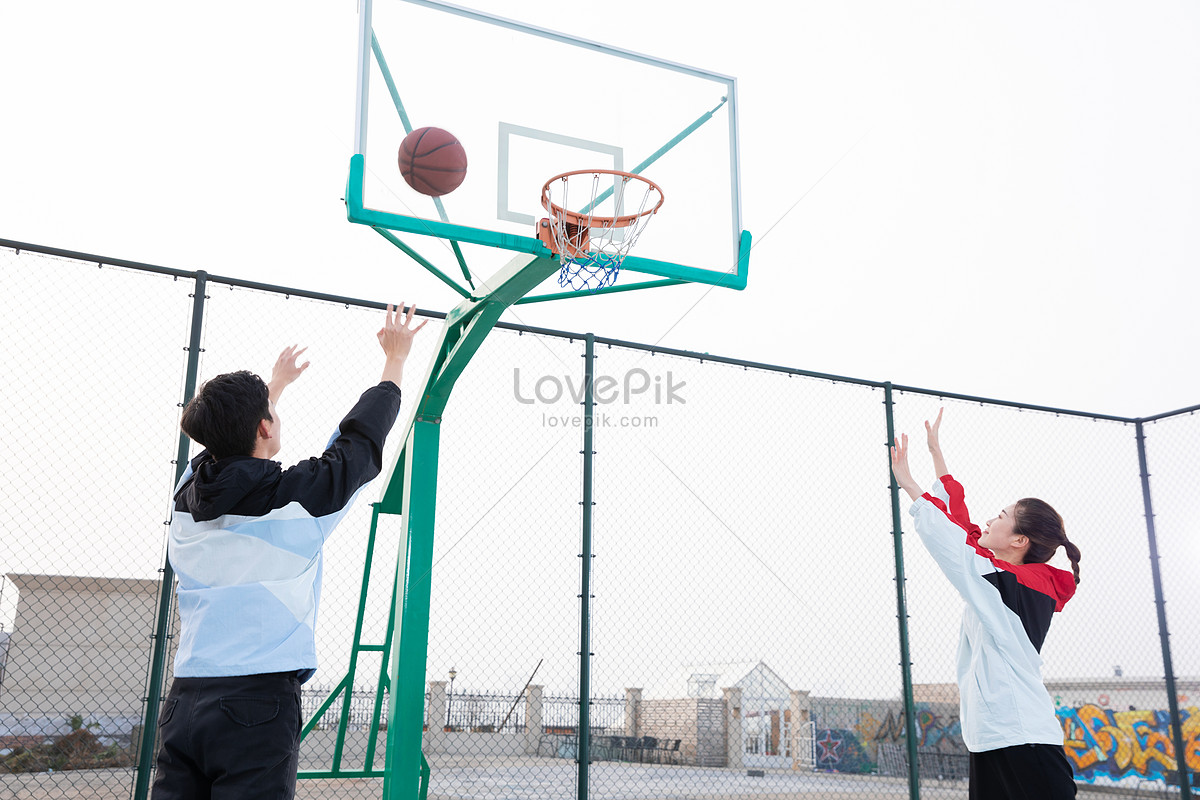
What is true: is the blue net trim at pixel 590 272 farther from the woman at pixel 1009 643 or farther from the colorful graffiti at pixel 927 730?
the colorful graffiti at pixel 927 730

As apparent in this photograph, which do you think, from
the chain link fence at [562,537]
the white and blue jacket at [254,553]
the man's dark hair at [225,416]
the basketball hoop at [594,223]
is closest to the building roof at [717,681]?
the chain link fence at [562,537]

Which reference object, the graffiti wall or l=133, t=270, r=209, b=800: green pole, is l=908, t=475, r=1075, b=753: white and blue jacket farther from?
the graffiti wall

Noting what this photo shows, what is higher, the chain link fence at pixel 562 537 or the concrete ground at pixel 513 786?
the chain link fence at pixel 562 537

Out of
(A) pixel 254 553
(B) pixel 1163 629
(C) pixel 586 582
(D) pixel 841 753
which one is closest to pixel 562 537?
(C) pixel 586 582

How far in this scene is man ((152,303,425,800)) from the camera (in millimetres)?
1781

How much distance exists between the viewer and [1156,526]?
6633 millimetres

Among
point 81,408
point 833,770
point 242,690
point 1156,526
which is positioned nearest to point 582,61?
point 81,408

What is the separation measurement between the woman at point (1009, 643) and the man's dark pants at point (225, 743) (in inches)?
87.9

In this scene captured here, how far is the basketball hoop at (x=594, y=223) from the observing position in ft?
12.1

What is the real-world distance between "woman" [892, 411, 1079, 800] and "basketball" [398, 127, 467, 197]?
242cm

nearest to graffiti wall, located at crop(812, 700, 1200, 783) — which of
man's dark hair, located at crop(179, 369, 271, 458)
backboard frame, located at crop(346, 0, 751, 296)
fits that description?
backboard frame, located at crop(346, 0, 751, 296)

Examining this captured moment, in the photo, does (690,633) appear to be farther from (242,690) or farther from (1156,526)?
(242,690)

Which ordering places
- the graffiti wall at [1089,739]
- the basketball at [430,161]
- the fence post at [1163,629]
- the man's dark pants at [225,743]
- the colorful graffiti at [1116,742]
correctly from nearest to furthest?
the man's dark pants at [225,743] → the basketball at [430,161] → the fence post at [1163,629] → the graffiti wall at [1089,739] → the colorful graffiti at [1116,742]

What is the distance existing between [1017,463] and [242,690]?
6.42 metres
